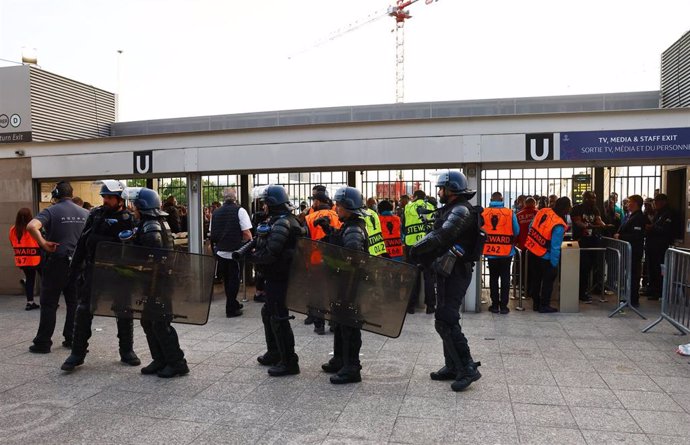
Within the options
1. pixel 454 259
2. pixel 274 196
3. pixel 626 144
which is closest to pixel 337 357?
pixel 454 259

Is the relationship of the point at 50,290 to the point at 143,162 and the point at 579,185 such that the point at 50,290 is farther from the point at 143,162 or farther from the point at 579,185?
the point at 579,185

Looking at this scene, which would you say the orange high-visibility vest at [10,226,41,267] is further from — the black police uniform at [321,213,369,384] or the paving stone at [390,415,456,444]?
the paving stone at [390,415,456,444]

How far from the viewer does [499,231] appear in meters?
8.35

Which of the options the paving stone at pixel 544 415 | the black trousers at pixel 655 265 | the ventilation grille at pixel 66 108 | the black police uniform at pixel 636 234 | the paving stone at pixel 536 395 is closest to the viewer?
the paving stone at pixel 544 415

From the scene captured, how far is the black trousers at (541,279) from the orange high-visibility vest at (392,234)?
210cm

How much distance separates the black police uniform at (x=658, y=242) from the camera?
341 inches

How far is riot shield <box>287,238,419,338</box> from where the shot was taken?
15.8 ft

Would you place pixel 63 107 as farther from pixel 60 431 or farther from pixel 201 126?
pixel 60 431

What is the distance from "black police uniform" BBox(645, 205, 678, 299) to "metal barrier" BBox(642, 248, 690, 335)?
206 centimetres

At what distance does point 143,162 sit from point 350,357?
6198mm

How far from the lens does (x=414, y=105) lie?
10773 millimetres

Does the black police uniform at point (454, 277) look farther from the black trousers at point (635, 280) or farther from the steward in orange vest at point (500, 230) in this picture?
the black trousers at point (635, 280)

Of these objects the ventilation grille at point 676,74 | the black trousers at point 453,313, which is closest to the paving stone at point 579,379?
the black trousers at point 453,313

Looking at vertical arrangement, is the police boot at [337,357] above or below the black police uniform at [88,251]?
below
